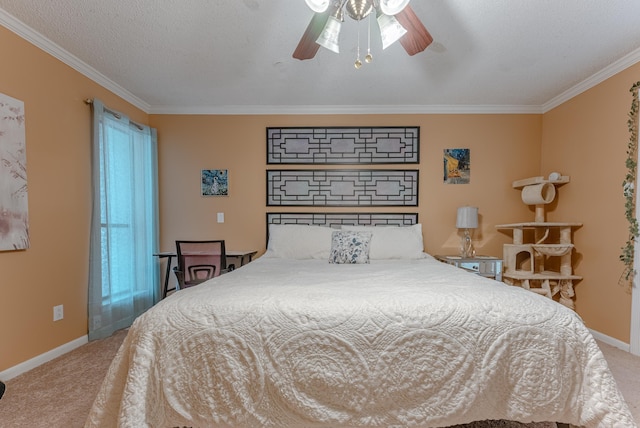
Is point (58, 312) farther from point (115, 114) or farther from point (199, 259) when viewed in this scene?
point (115, 114)

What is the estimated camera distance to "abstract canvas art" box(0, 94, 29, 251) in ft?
6.45

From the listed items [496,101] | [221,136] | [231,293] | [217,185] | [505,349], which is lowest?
[505,349]

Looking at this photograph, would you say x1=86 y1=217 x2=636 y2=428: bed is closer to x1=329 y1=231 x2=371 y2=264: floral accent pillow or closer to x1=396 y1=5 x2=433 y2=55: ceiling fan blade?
x1=396 y1=5 x2=433 y2=55: ceiling fan blade

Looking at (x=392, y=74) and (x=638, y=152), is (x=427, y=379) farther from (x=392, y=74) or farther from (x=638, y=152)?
(x=638, y=152)

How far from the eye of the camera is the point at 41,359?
2221mm

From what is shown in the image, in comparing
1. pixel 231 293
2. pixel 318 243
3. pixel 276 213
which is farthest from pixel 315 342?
pixel 276 213

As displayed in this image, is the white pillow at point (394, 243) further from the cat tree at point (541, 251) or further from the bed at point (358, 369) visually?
the bed at point (358, 369)

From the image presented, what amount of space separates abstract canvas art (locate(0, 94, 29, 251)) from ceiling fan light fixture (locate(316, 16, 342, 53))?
6.76ft

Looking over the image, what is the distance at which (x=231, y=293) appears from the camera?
144 cm

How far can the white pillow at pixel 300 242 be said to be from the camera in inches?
119

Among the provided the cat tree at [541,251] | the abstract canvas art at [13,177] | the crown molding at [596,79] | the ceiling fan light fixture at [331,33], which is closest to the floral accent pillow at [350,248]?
the cat tree at [541,251]

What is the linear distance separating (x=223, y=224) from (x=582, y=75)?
383 cm

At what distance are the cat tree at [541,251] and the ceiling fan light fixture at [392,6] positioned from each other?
2.54 meters

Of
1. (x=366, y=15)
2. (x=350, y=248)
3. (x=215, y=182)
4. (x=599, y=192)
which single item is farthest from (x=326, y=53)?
(x=599, y=192)
